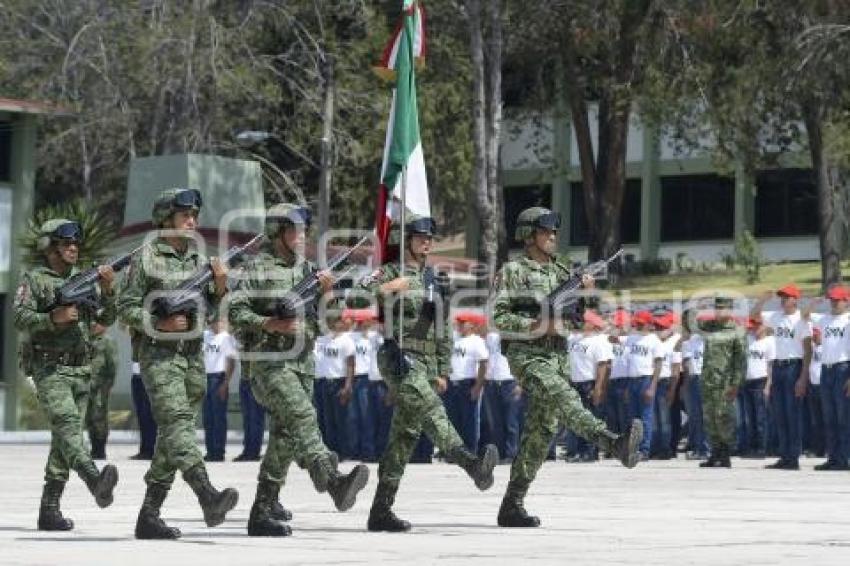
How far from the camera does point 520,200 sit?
7431 centimetres

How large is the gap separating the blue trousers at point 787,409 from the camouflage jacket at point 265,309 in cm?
1053

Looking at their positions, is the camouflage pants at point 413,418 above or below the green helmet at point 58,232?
below

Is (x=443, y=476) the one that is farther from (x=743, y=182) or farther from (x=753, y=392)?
(x=743, y=182)

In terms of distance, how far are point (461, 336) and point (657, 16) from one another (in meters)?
19.9

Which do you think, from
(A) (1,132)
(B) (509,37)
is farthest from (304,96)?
(A) (1,132)

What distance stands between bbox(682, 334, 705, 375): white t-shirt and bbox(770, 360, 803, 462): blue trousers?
1278 millimetres

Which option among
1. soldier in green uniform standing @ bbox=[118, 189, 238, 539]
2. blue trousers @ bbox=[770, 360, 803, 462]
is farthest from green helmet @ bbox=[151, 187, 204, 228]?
blue trousers @ bbox=[770, 360, 803, 462]

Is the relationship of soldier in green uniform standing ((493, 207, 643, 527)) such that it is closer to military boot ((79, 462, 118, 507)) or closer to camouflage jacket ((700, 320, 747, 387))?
military boot ((79, 462, 118, 507))

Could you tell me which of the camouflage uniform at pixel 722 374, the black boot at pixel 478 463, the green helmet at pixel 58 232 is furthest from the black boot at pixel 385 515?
the camouflage uniform at pixel 722 374

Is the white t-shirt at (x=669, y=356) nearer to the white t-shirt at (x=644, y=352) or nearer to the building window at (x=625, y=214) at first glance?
the white t-shirt at (x=644, y=352)

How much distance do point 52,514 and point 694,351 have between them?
12.9 metres

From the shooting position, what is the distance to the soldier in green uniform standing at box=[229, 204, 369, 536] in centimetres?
1349

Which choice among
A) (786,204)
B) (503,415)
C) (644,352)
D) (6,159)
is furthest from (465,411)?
(786,204)

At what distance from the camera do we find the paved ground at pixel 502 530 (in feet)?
39.7
